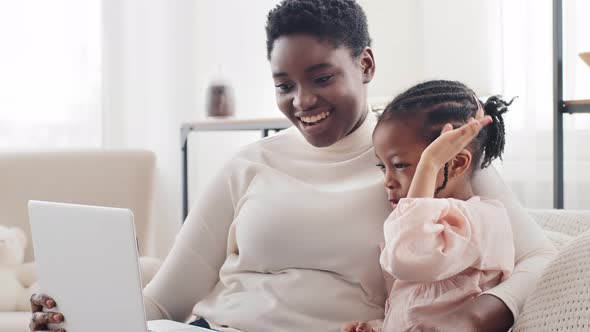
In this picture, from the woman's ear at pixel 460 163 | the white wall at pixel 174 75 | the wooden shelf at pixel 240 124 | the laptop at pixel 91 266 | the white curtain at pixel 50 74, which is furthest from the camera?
the white wall at pixel 174 75

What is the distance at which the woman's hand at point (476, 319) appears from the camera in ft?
3.25

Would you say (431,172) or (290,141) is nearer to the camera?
(431,172)

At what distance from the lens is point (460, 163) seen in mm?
1153

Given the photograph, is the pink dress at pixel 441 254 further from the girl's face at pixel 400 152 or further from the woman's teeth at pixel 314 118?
the woman's teeth at pixel 314 118

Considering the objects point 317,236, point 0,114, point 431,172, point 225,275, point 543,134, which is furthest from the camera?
point 0,114

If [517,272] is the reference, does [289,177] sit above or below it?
above

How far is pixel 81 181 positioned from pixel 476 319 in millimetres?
1832

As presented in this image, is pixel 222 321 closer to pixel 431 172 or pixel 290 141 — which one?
pixel 290 141

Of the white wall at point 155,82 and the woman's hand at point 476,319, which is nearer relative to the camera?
the woman's hand at point 476,319

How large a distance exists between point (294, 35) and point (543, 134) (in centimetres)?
145

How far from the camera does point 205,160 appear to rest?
362cm

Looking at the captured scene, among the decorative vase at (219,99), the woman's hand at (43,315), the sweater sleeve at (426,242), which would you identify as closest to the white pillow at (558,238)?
the sweater sleeve at (426,242)

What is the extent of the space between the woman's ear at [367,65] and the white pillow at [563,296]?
49cm

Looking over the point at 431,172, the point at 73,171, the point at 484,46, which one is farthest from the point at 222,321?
the point at 484,46
